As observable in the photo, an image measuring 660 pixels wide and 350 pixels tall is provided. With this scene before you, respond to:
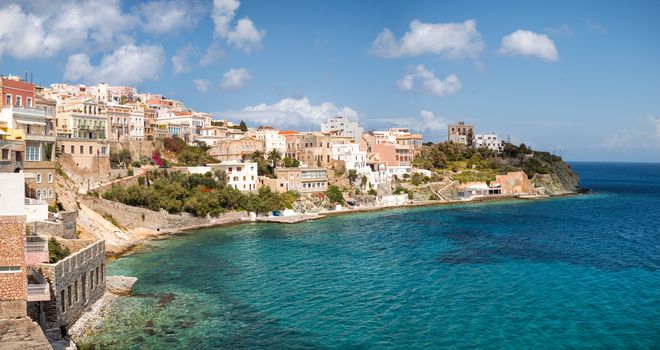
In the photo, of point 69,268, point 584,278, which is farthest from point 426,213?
point 69,268

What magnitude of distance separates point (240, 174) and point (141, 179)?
14.6 m

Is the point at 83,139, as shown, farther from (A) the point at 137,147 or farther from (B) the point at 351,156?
(B) the point at 351,156

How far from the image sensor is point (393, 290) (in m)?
31.8

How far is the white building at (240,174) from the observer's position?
69.5 m

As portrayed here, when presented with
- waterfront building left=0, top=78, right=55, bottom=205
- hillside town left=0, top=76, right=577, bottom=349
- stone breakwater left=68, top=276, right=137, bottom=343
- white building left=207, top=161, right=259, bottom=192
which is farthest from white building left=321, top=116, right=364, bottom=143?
stone breakwater left=68, top=276, right=137, bottom=343

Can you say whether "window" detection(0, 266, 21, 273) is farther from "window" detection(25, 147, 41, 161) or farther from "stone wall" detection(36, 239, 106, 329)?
"window" detection(25, 147, 41, 161)

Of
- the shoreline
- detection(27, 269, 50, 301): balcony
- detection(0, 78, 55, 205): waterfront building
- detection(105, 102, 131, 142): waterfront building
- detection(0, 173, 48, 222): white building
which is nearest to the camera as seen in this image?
detection(27, 269, 50, 301): balcony

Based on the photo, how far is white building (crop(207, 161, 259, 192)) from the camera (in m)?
69.5

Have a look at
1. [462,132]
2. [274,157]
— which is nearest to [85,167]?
[274,157]

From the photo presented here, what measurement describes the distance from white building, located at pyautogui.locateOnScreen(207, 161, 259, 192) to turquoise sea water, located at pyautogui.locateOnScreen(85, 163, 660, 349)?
524 inches

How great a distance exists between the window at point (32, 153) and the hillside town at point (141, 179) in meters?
0.08

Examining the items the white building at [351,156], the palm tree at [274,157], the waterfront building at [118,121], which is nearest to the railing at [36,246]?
the waterfront building at [118,121]

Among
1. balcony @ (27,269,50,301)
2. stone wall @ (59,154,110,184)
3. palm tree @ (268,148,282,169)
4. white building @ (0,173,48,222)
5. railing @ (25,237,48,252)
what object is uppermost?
palm tree @ (268,148,282,169)

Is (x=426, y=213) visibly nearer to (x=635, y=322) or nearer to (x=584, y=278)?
(x=584, y=278)
